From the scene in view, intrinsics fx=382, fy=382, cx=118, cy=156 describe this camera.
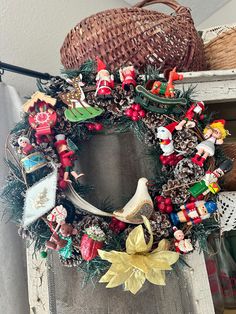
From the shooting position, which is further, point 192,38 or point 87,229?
point 192,38

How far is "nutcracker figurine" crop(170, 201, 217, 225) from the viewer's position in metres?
0.61

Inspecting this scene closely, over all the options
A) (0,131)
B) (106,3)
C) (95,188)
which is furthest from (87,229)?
(106,3)

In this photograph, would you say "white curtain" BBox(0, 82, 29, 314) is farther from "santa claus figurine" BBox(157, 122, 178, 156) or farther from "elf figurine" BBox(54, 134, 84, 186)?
"santa claus figurine" BBox(157, 122, 178, 156)

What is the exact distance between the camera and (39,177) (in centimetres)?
66

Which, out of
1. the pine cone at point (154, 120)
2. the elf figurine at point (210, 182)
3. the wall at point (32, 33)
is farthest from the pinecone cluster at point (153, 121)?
the wall at point (32, 33)

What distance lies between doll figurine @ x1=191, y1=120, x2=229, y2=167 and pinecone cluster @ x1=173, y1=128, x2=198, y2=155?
1 centimetres

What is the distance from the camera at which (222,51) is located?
2.77 ft

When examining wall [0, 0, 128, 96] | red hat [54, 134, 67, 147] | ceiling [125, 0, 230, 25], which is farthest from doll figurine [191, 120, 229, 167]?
ceiling [125, 0, 230, 25]

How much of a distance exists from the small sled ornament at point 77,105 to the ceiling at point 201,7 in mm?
925

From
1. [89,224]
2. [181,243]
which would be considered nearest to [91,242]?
[89,224]

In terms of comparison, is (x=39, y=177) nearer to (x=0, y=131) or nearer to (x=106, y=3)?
(x=0, y=131)

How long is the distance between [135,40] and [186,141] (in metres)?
0.23

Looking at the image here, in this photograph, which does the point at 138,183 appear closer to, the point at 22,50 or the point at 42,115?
the point at 42,115

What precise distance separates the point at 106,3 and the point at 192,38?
68cm
